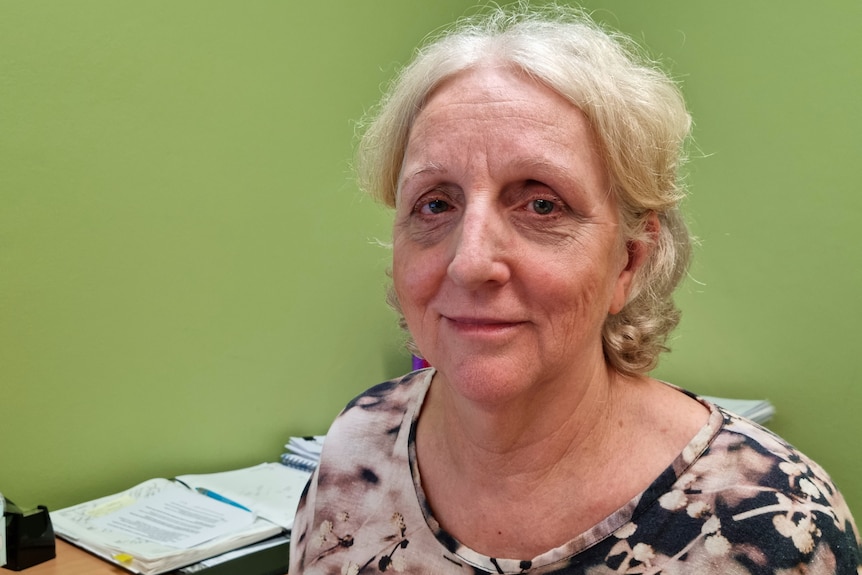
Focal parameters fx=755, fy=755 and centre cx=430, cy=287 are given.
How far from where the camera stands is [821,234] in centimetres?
189

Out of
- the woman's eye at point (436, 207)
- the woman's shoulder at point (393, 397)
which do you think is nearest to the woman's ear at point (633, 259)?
the woman's eye at point (436, 207)

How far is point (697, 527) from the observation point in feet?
2.98

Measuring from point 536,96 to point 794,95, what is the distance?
1.27 metres

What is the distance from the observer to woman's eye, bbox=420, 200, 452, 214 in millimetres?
1002

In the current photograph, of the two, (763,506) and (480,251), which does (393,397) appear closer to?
(480,251)

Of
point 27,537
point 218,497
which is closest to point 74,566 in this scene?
point 27,537

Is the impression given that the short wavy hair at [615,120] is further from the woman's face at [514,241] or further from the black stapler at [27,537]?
the black stapler at [27,537]

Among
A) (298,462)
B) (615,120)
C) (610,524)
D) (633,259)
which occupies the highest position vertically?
(615,120)

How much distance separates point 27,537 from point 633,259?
47.9 inches

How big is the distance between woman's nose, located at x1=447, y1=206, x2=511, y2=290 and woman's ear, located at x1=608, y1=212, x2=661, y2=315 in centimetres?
20

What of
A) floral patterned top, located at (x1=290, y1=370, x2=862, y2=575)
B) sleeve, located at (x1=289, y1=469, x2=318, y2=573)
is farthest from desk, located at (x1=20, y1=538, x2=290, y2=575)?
floral patterned top, located at (x1=290, y1=370, x2=862, y2=575)

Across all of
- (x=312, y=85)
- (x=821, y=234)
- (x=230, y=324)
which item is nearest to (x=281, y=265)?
(x=230, y=324)

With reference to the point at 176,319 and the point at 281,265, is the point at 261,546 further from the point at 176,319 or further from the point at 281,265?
the point at 281,265

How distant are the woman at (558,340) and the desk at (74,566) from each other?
591mm
